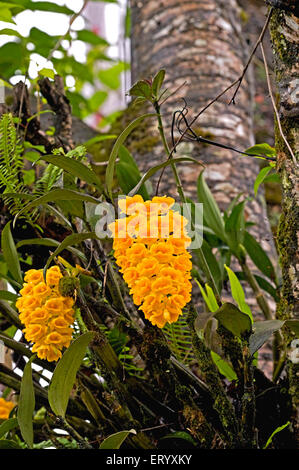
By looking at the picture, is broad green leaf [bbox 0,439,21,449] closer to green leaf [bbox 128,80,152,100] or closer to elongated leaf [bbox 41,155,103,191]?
elongated leaf [bbox 41,155,103,191]

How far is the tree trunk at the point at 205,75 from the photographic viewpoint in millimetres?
1345

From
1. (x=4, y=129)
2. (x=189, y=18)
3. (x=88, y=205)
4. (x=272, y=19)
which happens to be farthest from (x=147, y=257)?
(x=189, y=18)

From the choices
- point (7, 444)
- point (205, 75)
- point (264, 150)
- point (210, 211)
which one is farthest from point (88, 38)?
point (7, 444)

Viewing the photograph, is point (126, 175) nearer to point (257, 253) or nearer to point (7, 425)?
point (257, 253)

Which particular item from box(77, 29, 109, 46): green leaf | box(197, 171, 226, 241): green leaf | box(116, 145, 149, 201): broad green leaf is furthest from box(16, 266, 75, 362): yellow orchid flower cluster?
box(77, 29, 109, 46): green leaf

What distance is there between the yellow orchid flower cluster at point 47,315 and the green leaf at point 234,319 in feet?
0.57

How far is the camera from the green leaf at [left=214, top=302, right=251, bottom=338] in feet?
1.82

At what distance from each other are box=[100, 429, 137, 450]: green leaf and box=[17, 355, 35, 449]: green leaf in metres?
0.09

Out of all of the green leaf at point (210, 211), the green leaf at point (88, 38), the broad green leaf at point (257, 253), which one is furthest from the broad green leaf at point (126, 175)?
the green leaf at point (88, 38)

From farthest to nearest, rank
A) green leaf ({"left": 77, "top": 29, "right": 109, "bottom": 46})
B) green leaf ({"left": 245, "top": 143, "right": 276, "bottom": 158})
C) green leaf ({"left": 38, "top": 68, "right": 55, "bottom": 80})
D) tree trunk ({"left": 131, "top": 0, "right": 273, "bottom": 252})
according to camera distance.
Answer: green leaf ({"left": 77, "top": 29, "right": 109, "bottom": 46}), tree trunk ({"left": 131, "top": 0, "right": 273, "bottom": 252}), green leaf ({"left": 38, "top": 68, "right": 55, "bottom": 80}), green leaf ({"left": 245, "top": 143, "right": 276, "bottom": 158})

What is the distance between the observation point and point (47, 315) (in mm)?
595

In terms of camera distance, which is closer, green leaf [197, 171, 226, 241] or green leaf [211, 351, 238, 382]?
green leaf [211, 351, 238, 382]

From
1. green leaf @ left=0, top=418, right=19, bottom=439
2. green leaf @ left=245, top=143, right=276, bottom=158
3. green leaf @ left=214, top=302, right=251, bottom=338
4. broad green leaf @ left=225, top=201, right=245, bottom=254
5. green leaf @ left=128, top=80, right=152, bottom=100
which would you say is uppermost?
green leaf @ left=128, top=80, right=152, bottom=100

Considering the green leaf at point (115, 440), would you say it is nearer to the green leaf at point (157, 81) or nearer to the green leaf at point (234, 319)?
the green leaf at point (234, 319)
